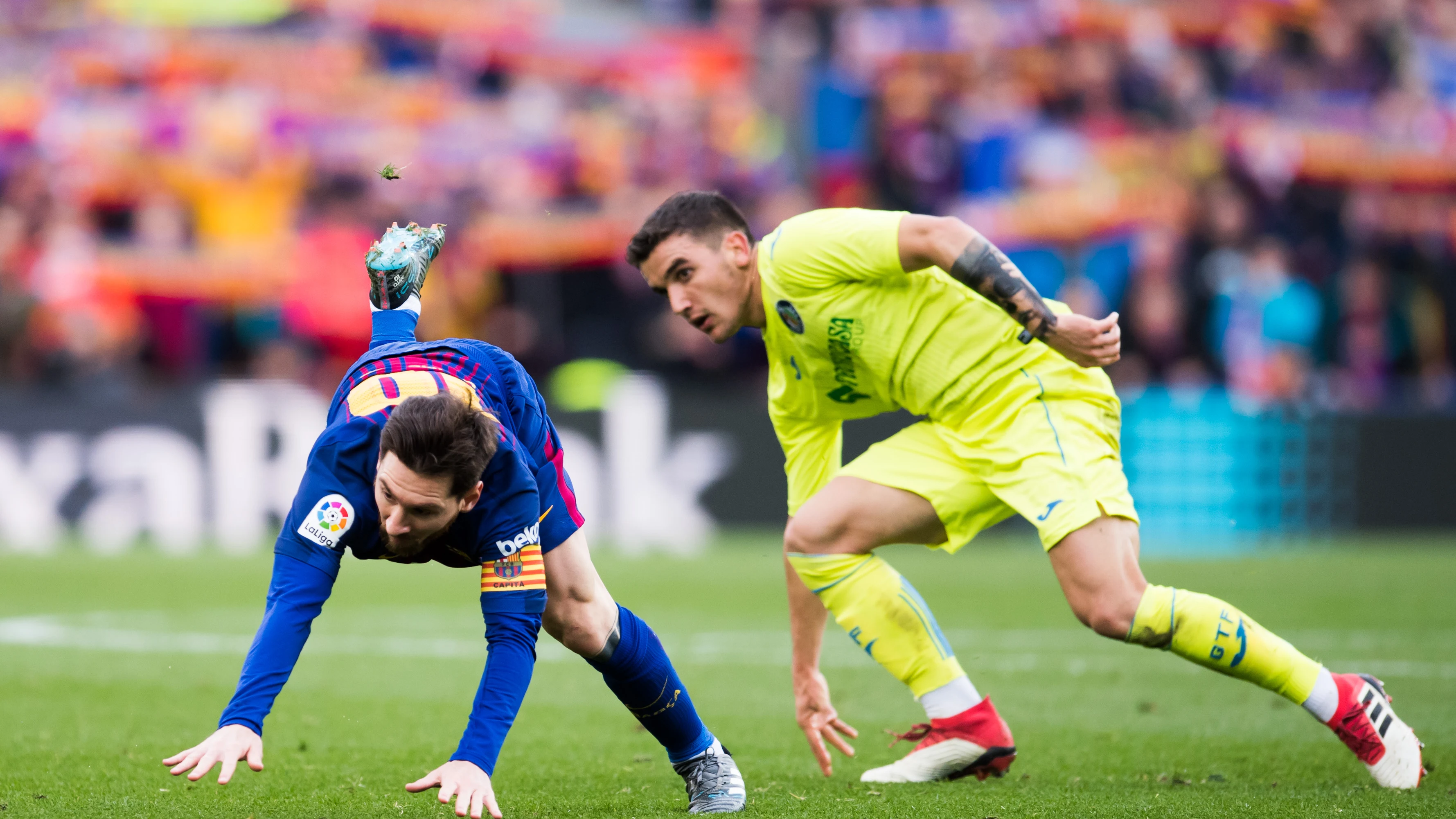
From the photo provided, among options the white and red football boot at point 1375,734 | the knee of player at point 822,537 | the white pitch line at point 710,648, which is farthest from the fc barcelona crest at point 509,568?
the white pitch line at point 710,648

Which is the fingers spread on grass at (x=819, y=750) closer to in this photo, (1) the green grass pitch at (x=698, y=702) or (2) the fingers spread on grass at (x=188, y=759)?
(1) the green grass pitch at (x=698, y=702)

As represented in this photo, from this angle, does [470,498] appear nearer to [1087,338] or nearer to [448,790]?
[448,790]

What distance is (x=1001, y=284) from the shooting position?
4633 millimetres

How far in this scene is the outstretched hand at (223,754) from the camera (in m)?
3.21

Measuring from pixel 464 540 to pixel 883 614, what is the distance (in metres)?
1.70

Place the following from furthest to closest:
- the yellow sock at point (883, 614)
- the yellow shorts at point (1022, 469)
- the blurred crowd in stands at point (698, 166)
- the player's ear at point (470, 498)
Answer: the blurred crowd in stands at point (698, 166) → the yellow sock at point (883, 614) → the yellow shorts at point (1022, 469) → the player's ear at point (470, 498)

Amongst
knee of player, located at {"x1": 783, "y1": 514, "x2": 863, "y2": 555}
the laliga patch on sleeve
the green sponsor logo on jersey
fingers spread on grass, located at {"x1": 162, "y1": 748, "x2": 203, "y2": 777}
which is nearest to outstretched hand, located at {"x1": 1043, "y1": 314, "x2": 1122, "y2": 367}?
the green sponsor logo on jersey

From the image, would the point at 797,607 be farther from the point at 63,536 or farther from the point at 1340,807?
the point at 63,536

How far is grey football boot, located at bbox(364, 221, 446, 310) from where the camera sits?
4453 mm

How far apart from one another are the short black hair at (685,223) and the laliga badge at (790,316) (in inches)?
10.7

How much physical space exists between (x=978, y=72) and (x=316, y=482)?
13.1m

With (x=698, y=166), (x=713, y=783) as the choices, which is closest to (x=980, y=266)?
(x=713, y=783)

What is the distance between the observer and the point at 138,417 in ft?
44.3

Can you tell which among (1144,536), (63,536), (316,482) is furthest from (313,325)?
(316,482)
